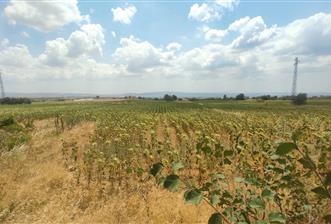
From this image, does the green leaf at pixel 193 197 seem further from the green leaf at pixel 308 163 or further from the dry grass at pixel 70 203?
the dry grass at pixel 70 203

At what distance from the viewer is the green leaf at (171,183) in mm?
1376

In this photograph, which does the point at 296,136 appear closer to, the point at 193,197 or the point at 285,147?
the point at 285,147

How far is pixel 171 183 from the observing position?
4.57ft

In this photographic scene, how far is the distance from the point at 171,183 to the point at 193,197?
0.12m

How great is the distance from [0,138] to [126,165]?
218 inches

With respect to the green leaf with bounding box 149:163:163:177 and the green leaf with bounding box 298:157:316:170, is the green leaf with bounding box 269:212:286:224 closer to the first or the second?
the green leaf with bounding box 298:157:316:170

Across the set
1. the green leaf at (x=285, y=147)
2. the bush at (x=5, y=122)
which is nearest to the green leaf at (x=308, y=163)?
the green leaf at (x=285, y=147)

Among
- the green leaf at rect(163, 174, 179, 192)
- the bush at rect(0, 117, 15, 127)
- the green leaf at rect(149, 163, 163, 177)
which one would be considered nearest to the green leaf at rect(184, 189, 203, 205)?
the green leaf at rect(163, 174, 179, 192)

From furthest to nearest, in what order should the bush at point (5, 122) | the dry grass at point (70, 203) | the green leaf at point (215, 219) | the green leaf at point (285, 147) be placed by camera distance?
the bush at point (5, 122) → the dry grass at point (70, 203) → the green leaf at point (215, 219) → the green leaf at point (285, 147)

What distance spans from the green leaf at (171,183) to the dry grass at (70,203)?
3.71 m

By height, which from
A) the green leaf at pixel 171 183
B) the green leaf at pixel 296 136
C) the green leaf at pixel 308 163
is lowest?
the green leaf at pixel 171 183

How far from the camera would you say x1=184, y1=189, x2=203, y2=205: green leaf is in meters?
1.36

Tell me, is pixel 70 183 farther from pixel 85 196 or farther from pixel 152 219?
pixel 152 219

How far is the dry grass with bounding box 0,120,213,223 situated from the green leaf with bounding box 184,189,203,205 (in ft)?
12.0
